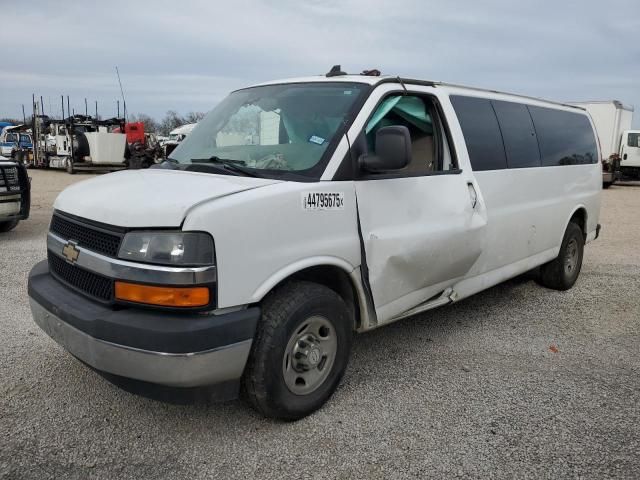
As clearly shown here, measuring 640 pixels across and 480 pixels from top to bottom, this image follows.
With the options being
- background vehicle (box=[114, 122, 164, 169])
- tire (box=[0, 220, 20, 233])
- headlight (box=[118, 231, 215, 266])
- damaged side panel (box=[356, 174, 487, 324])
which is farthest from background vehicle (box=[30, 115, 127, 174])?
headlight (box=[118, 231, 215, 266])

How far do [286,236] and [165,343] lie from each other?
2.70 feet

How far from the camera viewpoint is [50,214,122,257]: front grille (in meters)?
2.82

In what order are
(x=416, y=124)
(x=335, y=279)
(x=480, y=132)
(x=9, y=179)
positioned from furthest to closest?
(x=9, y=179), (x=480, y=132), (x=416, y=124), (x=335, y=279)

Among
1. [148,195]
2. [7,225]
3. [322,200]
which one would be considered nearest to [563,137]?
[322,200]

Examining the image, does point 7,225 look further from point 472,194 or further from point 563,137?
point 563,137

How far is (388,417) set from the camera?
333 centimetres

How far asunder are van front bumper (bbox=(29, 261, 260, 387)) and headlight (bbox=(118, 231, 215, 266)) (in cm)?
26

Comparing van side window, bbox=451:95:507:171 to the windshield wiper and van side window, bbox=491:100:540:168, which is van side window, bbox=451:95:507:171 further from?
the windshield wiper

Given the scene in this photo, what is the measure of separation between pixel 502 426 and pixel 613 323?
2615 millimetres

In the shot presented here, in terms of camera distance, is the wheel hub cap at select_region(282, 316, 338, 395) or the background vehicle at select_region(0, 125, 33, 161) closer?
the wheel hub cap at select_region(282, 316, 338, 395)

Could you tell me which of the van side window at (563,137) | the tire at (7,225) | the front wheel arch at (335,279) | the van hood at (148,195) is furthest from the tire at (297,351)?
the tire at (7,225)

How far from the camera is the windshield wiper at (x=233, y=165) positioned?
3293 mm

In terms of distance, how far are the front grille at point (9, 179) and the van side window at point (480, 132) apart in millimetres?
6895

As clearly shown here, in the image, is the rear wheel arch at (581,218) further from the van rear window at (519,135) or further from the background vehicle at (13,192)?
the background vehicle at (13,192)
